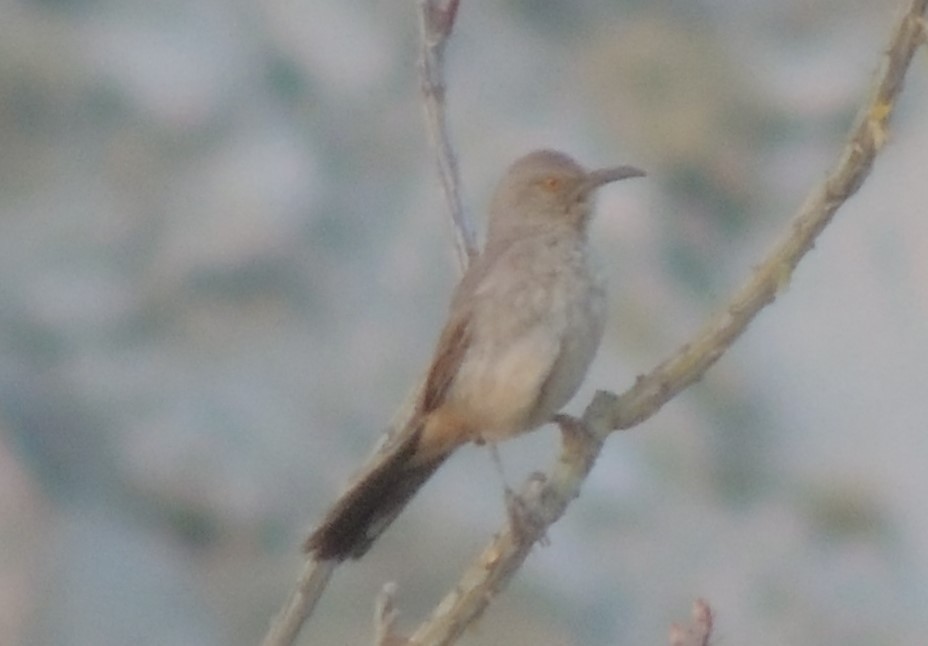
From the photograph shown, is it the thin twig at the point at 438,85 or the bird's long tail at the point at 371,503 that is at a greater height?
the thin twig at the point at 438,85

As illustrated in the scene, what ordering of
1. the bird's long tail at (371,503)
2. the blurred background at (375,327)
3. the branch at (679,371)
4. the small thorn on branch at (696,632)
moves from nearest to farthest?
the small thorn on branch at (696,632) → the branch at (679,371) → the bird's long tail at (371,503) → the blurred background at (375,327)

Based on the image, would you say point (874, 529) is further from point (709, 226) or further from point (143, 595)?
point (143, 595)

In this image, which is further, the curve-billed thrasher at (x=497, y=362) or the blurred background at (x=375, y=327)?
the blurred background at (x=375, y=327)

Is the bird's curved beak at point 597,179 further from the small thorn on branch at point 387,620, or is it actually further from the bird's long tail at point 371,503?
the small thorn on branch at point 387,620

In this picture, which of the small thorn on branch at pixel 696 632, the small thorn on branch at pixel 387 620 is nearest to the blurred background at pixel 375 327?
the small thorn on branch at pixel 387 620

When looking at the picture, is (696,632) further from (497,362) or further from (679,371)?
(497,362)

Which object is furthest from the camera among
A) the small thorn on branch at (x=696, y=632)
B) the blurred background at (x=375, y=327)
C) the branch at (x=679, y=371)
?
the blurred background at (x=375, y=327)

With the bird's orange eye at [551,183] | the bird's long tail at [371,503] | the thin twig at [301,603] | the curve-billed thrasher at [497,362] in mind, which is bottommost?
the thin twig at [301,603]

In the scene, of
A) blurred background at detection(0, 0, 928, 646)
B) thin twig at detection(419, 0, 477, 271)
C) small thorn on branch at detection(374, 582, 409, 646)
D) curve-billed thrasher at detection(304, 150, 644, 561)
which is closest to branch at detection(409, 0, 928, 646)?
small thorn on branch at detection(374, 582, 409, 646)
